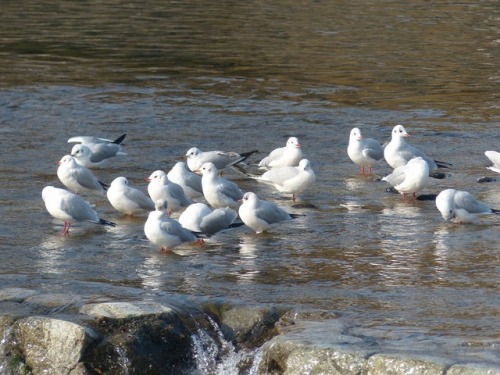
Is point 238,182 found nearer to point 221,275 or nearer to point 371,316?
point 221,275

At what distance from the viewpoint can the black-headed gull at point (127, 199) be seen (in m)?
11.5

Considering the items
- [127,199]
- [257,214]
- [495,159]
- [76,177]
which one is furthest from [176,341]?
[495,159]

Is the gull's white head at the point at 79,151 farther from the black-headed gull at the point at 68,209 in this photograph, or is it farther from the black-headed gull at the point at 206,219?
the black-headed gull at the point at 206,219

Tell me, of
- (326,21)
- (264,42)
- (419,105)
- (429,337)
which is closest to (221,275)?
(429,337)

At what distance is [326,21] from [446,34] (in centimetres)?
425

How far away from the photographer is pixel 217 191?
1188 centimetres

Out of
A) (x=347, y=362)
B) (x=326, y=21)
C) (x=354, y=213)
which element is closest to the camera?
(x=347, y=362)

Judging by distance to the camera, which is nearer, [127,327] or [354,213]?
[127,327]

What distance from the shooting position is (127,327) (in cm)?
786

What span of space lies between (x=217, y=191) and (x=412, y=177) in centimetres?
214

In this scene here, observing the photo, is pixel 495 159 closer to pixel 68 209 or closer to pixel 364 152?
pixel 364 152

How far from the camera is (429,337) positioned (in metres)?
7.69

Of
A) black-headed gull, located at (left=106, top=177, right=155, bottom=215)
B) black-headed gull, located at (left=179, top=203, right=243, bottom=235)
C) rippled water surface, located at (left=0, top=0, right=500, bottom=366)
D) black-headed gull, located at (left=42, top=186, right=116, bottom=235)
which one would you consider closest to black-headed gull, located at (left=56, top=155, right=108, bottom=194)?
rippled water surface, located at (left=0, top=0, right=500, bottom=366)

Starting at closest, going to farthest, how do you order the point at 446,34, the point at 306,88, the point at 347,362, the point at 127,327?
the point at 347,362 → the point at 127,327 → the point at 306,88 → the point at 446,34
